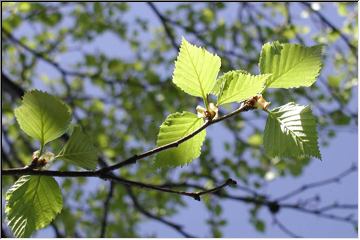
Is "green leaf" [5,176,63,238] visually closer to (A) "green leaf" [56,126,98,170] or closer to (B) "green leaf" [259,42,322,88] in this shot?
(A) "green leaf" [56,126,98,170]

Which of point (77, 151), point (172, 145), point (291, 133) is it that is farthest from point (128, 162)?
point (291, 133)

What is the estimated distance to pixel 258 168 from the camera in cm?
482

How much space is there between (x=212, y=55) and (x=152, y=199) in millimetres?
4126

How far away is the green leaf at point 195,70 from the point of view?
1037mm

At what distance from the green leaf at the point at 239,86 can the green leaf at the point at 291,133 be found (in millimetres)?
90

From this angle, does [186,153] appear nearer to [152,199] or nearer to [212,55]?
[212,55]

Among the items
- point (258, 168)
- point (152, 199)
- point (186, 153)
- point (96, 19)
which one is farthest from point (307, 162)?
point (186, 153)

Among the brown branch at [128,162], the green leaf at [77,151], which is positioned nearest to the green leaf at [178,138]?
the brown branch at [128,162]

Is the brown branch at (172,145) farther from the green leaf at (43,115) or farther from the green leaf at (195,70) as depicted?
the green leaf at (43,115)

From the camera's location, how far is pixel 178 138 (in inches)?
42.9

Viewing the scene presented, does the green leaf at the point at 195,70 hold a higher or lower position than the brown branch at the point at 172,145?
higher

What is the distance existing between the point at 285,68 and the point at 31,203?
706 mm

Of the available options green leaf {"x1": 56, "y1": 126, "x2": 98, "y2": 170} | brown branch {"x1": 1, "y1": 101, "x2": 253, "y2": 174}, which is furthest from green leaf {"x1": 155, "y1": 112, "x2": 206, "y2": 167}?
green leaf {"x1": 56, "y1": 126, "x2": 98, "y2": 170}

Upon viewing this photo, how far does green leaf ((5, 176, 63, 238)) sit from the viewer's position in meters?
1.12
